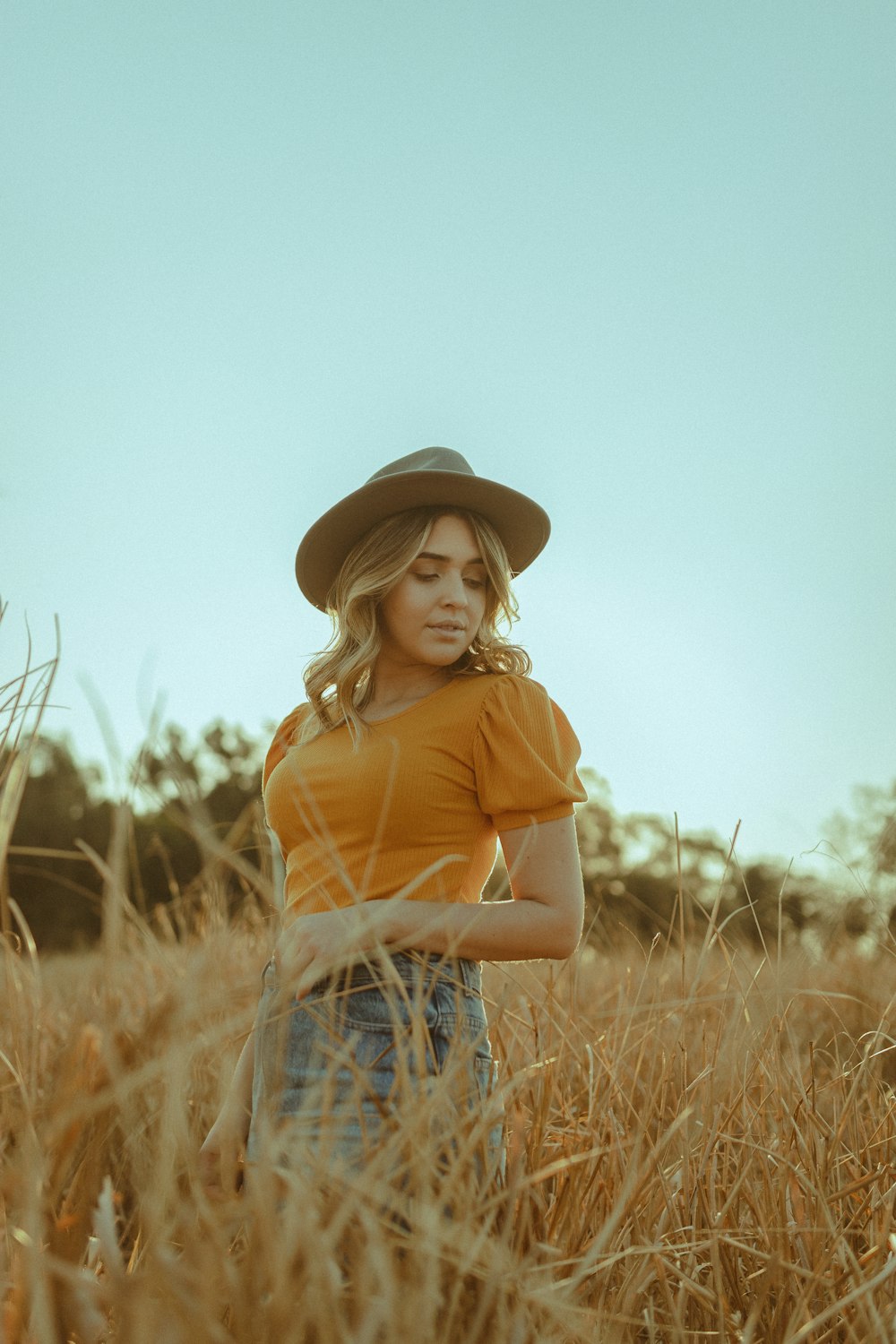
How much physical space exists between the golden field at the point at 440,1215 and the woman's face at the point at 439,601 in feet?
2.26

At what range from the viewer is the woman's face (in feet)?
6.10

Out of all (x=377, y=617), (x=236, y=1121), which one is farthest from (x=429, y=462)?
(x=236, y=1121)

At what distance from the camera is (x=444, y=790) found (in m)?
1.63

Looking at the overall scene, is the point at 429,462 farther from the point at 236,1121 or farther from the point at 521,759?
the point at 236,1121

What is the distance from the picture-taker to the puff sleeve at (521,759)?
5.13ft

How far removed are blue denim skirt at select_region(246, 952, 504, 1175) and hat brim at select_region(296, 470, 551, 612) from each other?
35.6 inches

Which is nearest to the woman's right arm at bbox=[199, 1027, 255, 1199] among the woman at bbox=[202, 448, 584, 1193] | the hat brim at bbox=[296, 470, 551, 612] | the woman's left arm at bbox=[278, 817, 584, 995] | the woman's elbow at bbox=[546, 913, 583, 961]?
the woman at bbox=[202, 448, 584, 1193]

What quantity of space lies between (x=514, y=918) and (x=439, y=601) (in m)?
0.64

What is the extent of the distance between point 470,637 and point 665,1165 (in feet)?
3.09

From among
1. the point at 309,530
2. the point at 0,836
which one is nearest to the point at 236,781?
the point at 309,530

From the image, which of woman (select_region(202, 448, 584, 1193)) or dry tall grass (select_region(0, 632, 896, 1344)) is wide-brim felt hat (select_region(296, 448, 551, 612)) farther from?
dry tall grass (select_region(0, 632, 896, 1344))

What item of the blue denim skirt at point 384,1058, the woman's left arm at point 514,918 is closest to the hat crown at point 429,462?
the woman's left arm at point 514,918

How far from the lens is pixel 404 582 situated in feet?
6.32

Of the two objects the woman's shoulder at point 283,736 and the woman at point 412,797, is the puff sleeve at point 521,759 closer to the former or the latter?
the woman at point 412,797
